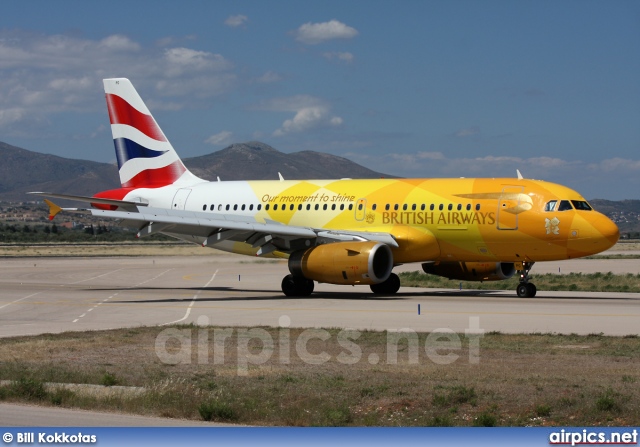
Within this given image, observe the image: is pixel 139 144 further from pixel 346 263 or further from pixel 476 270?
pixel 476 270

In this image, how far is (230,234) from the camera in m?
38.0

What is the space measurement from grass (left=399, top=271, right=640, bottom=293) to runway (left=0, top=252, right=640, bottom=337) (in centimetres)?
308

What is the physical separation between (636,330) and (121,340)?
12.4 m

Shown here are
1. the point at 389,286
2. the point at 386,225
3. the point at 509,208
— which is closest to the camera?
the point at 509,208

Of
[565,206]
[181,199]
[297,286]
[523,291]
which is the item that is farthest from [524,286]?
[181,199]

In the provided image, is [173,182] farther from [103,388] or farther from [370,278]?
[103,388]

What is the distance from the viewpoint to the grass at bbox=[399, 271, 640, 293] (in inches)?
1661

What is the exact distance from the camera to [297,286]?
3756 centimetres

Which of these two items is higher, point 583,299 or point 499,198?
point 499,198

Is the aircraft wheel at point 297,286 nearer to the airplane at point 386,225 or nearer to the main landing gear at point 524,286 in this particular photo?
the airplane at point 386,225

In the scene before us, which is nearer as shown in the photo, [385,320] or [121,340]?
[121,340]

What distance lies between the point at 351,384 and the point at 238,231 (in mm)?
21647

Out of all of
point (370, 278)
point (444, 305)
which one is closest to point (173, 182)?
point (370, 278)

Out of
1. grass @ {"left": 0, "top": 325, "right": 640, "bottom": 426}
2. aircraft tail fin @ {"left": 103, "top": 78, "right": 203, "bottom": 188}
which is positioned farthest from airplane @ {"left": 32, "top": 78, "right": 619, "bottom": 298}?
grass @ {"left": 0, "top": 325, "right": 640, "bottom": 426}
